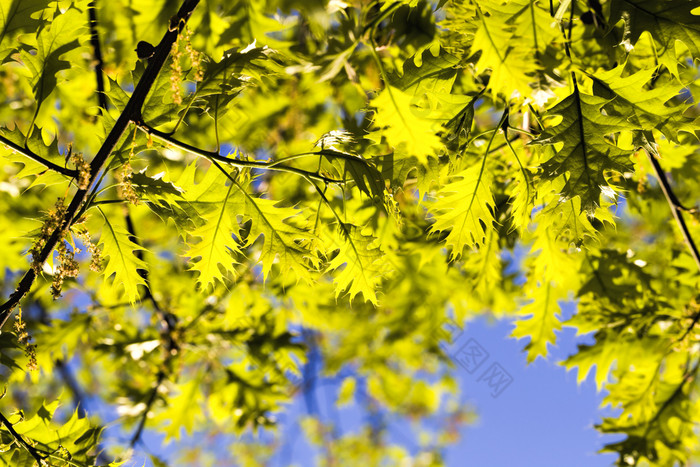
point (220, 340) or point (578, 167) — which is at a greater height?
point (220, 340)

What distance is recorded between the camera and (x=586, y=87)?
141 cm

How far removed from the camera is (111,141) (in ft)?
4.53

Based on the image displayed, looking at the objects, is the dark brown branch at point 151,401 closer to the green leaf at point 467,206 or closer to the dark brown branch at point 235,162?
the dark brown branch at point 235,162

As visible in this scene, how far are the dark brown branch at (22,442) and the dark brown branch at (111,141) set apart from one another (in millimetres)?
333

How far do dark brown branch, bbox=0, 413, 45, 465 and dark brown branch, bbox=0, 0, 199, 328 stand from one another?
333 millimetres

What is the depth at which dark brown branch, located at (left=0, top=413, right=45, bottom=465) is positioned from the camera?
148 centimetres

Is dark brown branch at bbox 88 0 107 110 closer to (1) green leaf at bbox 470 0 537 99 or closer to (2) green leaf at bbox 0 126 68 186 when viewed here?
(2) green leaf at bbox 0 126 68 186

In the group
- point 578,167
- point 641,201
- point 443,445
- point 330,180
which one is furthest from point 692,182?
point 443,445

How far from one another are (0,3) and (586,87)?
164 cm

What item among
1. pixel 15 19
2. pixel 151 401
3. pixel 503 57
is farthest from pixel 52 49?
pixel 151 401

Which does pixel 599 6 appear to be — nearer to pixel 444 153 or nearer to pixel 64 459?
pixel 444 153

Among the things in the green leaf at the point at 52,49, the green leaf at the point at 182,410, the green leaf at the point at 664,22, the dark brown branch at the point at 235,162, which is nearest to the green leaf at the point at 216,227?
the dark brown branch at the point at 235,162

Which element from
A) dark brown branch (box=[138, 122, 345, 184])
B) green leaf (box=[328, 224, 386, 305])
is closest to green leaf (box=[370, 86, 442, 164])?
dark brown branch (box=[138, 122, 345, 184])

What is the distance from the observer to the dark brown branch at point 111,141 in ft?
4.48
